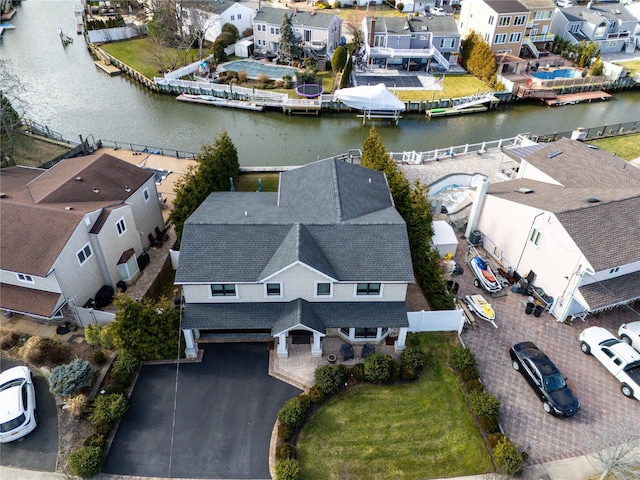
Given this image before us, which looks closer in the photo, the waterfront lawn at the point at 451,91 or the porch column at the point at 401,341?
the porch column at the point at 401,341

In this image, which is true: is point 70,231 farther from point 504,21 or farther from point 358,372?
point 504,21

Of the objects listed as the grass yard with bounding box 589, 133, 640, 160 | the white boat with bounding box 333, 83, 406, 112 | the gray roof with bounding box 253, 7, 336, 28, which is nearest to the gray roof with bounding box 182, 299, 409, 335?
the white boat with bounding box 333, 83, 406, 112

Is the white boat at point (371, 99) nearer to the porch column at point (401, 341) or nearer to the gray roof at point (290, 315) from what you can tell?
the gray roof at point (290, 315)

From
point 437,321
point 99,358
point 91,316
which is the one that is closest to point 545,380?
point 437,321

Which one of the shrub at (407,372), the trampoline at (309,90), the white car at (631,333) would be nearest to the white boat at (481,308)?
the shrub at (407,372)

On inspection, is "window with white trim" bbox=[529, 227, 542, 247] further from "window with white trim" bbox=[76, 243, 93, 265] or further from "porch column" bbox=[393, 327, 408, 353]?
"window with white trim" bbox=[76, 243, 93, 265]

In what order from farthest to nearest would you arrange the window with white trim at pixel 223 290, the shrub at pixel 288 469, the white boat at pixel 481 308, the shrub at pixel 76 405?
the white boat at pixel 481 308 → the window with white trim at pixel 223 290 → the shrub at pixel 76 405 → the shrub at pixel 288 469
